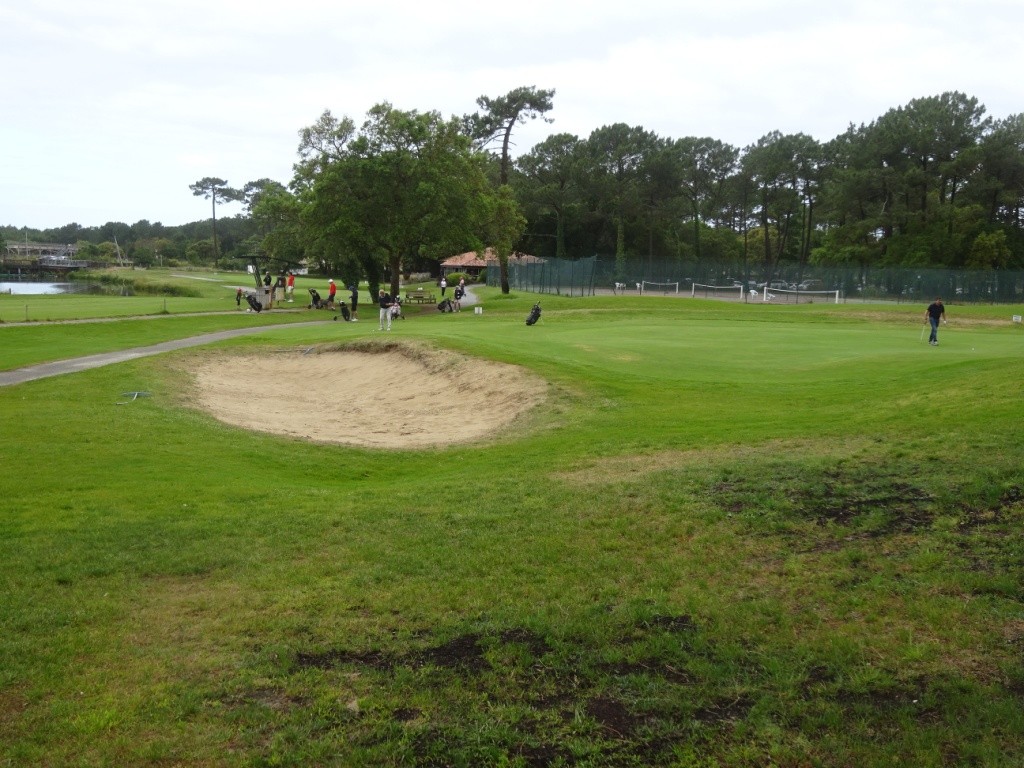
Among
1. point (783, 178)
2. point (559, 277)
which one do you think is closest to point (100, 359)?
point (559, 277)

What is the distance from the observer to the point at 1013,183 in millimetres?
85562

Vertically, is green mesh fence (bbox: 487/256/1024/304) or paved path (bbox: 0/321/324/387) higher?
green mesh fence (bbox: 487/256/1024/304)

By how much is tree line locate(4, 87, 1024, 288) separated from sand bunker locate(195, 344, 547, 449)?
2547cm

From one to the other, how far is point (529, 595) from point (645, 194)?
98.3 meters

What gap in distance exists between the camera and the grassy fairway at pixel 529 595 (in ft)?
17.9

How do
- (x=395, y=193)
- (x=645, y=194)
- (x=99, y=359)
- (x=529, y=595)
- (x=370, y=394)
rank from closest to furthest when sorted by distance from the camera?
(x=529, y=595) → (x=370, y=394) → (x=99, y=359) → (x=395, y=193) → (x=645, y=194)

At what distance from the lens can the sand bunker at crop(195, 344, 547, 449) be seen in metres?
18.6

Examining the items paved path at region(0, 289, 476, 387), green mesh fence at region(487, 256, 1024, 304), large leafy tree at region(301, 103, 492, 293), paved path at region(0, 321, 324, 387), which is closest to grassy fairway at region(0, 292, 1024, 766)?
paved path at region(0, 289, 476, 387)

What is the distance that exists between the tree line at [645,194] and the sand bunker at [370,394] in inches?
1003

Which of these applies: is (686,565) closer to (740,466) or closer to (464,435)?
(740,466)

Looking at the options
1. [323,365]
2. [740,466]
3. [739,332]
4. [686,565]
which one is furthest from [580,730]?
[739,332]

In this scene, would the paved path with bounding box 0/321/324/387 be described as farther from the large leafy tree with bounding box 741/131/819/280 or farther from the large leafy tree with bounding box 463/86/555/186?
the large leafy tree with bounding box 741/131/819/280

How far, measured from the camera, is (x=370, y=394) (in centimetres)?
2441

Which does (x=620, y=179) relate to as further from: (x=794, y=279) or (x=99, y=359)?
(x=99, y=359)
